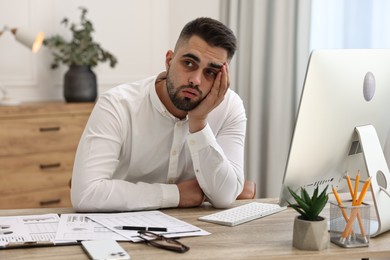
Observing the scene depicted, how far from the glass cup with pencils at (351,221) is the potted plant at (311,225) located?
64mm

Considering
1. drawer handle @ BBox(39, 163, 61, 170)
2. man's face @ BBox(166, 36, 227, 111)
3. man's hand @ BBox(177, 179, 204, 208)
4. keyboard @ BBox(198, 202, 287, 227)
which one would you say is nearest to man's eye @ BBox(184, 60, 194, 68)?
man's face @ BBox(166, 36, 227, 111)

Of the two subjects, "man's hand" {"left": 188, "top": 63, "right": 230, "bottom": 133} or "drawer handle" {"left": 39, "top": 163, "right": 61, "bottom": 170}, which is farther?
"drawer handle" {"left": 39, "top": 163, "right": 61, "bottom": 170}

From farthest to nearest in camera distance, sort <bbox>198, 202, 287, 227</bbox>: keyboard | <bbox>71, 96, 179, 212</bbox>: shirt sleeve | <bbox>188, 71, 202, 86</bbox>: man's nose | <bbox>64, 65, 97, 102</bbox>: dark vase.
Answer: <bbox>64, 65, 97, 102</bbox>: dark vase
<bbox>188, 71, 202, 86</bbox>: man's nose
<bbox>71, 96, 179, 212</bbox>: shirt sleeve
<bbox>198, 202, 287, 227</bbox>: keyboard

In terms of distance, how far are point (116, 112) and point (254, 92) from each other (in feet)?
7.17

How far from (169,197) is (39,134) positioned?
2209mm

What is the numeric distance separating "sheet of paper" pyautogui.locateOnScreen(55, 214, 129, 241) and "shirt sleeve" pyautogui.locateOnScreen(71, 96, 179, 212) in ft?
0.44

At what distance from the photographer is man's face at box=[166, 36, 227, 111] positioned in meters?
2.22

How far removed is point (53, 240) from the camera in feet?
5.62

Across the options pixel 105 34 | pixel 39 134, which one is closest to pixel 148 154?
pixel 39 134

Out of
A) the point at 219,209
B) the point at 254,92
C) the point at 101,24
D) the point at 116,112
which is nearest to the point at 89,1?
the point at 101,24

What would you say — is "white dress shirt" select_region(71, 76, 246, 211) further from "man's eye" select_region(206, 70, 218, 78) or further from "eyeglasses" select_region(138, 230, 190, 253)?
"eyeglasses" select_region(138, 230, 190, 253)

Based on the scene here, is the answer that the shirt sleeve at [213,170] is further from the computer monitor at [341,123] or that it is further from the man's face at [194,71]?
the computer monitor at [341,123]

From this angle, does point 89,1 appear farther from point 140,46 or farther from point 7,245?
point 7,245

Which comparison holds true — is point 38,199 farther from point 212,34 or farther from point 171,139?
point 212,34
